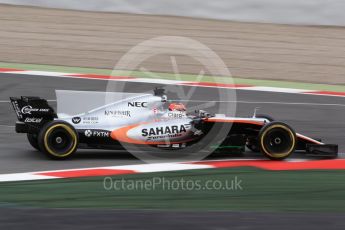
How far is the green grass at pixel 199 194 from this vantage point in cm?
736

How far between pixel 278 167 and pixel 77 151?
2.75 m

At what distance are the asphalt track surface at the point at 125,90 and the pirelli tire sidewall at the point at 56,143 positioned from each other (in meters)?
0.12

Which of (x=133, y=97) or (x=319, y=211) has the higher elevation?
(x=133, y=97)

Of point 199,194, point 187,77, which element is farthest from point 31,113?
point 187,77

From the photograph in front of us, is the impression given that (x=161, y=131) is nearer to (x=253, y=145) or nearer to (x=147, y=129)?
(x=147, y=129)

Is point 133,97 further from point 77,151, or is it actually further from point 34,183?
point 34,183

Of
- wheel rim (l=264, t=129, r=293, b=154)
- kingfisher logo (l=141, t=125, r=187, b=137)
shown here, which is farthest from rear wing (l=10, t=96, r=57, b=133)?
wheel rim (l=264, t=129, r=293, b=154)

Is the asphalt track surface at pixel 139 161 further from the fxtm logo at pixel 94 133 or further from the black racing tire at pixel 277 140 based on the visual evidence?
the black racing tire at pixel 277 140

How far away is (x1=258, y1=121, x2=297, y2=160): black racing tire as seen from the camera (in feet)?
31.3

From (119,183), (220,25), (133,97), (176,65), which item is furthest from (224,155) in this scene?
(220,25)

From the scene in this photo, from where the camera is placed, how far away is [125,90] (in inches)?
595

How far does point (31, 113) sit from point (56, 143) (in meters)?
0.50

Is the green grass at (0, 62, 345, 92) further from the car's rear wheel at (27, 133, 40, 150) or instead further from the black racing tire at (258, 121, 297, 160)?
the car's rear wheel at (27, 133, 40, 150)

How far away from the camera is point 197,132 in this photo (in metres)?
9.73
